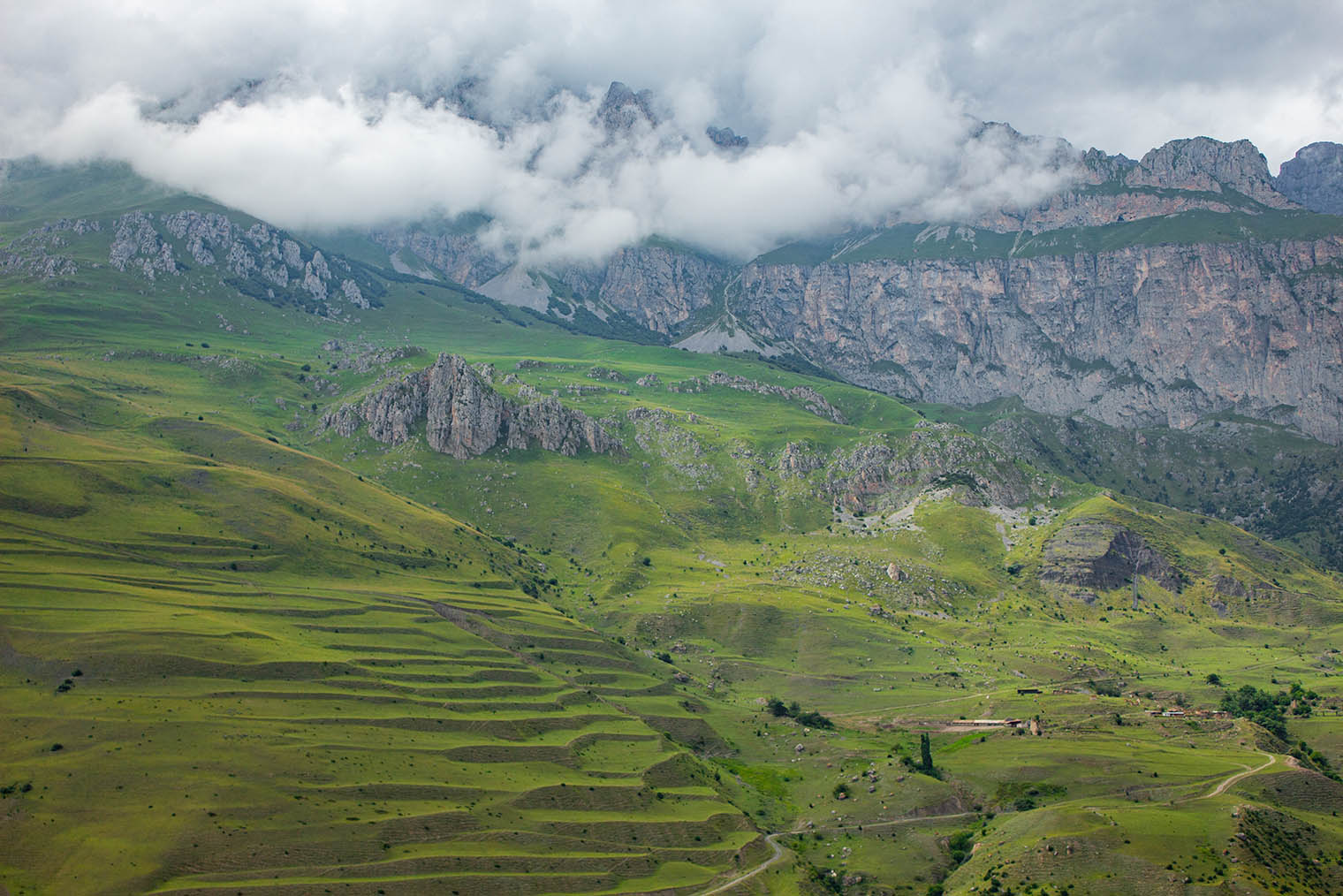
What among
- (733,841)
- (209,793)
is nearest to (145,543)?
(209,793)

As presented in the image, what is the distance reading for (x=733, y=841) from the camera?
472 feet

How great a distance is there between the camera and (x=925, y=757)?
6713 inches

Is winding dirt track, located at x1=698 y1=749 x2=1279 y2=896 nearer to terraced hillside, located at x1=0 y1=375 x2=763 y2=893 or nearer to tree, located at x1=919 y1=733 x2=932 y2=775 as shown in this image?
terraced hillside, located at x1=0 y1=375 x2=763 y2=893

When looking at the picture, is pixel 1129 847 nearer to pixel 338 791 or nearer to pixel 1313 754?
pixel 1313 754

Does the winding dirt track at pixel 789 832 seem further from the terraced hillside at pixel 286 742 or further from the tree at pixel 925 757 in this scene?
the tree at pixel 925 757

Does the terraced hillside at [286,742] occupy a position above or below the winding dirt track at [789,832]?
above

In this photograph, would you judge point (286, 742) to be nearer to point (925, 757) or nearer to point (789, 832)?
point (789, 832)

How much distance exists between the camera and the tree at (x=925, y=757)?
16812 centimetres

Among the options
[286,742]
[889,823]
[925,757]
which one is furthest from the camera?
[925,757]

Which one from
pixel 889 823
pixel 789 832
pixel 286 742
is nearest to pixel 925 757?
pixel 889 823

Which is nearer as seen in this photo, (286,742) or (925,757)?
(286,742)

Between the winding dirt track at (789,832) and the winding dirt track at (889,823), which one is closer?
the winding dirt track at (889,823)

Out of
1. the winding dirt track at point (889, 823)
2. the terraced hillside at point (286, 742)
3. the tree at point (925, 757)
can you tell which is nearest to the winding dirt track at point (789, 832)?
the winding dirt track at point (889, 823)

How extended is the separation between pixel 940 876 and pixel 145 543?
152684 millimetres
